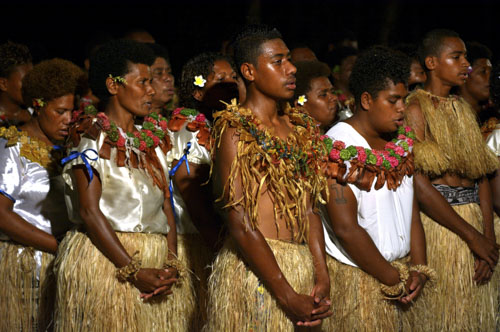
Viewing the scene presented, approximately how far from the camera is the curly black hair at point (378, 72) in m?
3.45

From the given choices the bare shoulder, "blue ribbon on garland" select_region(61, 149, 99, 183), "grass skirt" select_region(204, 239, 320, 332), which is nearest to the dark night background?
the bare shoulder

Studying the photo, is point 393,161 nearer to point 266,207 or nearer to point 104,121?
point 266,207

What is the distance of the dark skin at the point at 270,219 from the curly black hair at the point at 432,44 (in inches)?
63.2

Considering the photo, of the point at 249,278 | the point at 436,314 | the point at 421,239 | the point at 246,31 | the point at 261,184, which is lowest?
the point at 436,314

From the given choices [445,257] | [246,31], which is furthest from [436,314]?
[246,31]

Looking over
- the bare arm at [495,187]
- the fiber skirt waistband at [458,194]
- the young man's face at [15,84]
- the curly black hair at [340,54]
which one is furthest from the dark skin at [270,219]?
the curly black hair at [340,54]

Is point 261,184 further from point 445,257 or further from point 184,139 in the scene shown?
point 445,257

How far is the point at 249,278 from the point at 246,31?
1117 mm

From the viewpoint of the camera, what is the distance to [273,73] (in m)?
2.89

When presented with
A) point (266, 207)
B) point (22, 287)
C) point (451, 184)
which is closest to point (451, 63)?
point (451, 184)

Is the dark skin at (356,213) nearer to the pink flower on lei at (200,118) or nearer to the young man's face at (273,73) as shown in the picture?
the young man's face at (273,73)

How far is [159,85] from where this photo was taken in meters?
4.16

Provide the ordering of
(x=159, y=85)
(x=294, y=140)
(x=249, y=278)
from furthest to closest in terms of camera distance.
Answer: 1. (x=159, y=85)
2. (x=294, y=140)
3. (x=249, y=278)

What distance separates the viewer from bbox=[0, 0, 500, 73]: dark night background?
245 inches
